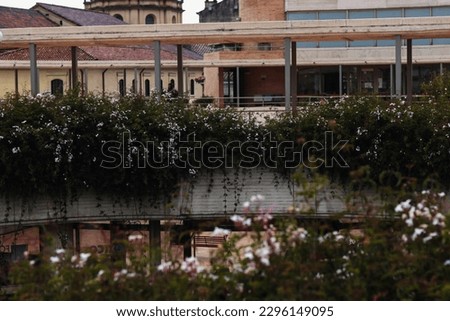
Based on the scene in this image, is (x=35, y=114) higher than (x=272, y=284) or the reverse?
higher

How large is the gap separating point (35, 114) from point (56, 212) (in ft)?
6.40

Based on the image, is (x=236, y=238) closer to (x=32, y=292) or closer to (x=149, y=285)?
(x=149, y=285)

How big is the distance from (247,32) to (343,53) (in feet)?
62.9

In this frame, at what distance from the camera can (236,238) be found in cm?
762

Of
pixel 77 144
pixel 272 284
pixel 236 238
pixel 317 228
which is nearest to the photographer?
pixel 272 284

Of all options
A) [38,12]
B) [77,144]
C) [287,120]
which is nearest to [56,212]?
[77,144]

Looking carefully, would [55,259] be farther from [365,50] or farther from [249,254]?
[365,50]

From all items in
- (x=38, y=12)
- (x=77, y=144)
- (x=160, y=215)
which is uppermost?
(x=38, y=12)

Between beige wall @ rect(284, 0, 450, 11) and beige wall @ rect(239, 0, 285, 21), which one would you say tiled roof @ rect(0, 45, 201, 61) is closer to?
beige wall @ rect(239, 0, 285, 21)

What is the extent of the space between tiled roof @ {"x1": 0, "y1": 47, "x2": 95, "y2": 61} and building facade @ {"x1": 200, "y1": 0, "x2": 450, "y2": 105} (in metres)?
11.4

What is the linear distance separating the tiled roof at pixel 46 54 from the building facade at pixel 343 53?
11.4 metres

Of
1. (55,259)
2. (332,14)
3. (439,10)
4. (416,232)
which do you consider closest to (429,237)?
(416,232)

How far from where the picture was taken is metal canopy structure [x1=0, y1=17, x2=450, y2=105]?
24156 mm

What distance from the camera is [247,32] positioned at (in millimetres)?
24578
